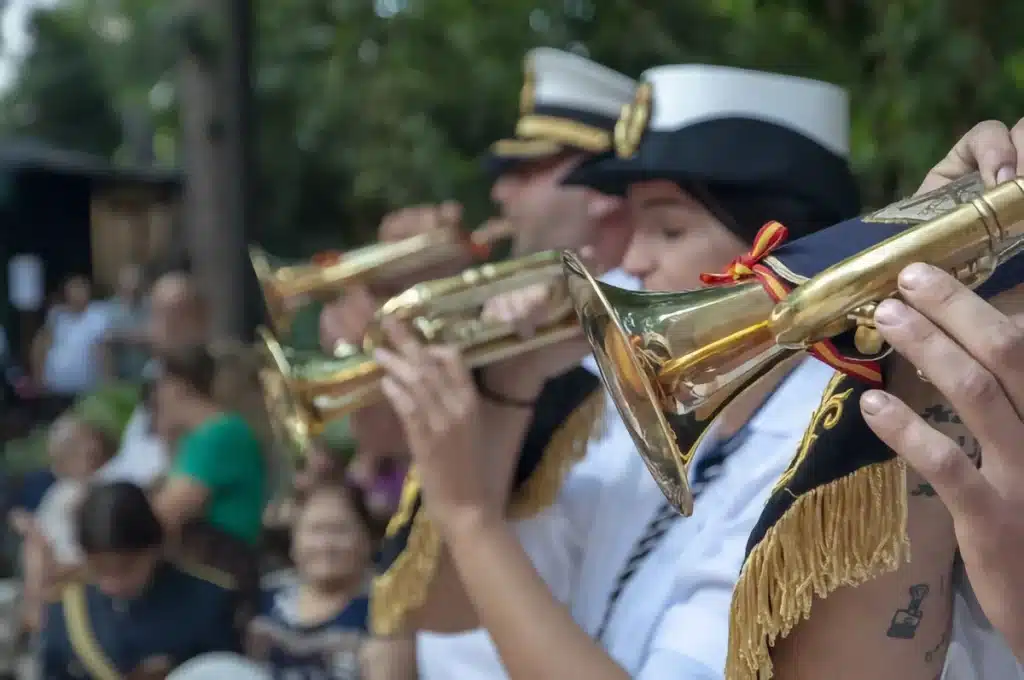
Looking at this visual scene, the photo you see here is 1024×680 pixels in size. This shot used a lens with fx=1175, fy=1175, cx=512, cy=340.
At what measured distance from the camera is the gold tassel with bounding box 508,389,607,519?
1.99m

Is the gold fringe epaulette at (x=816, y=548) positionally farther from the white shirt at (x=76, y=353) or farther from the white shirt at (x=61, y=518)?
the white shirt at (x=76, y=353)

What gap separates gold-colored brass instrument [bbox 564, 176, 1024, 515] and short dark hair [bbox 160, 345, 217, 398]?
275cm

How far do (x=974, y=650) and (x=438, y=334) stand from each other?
3.49 ft

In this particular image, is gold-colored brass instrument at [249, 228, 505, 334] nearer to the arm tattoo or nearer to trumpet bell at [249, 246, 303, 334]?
trumpet bell at [249, 246, 303, 334]

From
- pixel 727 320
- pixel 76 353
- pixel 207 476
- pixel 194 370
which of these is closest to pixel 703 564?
pixel 727 320

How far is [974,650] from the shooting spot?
1.22 meters

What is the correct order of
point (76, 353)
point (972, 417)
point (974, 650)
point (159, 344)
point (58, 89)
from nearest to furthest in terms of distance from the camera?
point (972, 417), point (974, 650), point (159, 344), point (76, 353), point (58, 89)

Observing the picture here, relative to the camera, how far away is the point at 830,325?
3.25 feet

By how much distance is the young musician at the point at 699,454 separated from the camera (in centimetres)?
149

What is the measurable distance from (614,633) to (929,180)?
0.79m

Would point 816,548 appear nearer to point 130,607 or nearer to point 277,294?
point 130,607

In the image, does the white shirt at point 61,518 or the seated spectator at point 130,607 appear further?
the white shirt at point 61,518

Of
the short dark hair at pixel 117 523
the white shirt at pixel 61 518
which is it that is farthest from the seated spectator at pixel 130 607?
the white shirt at pixel 61 518

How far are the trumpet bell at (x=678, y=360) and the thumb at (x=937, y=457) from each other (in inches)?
5.9
